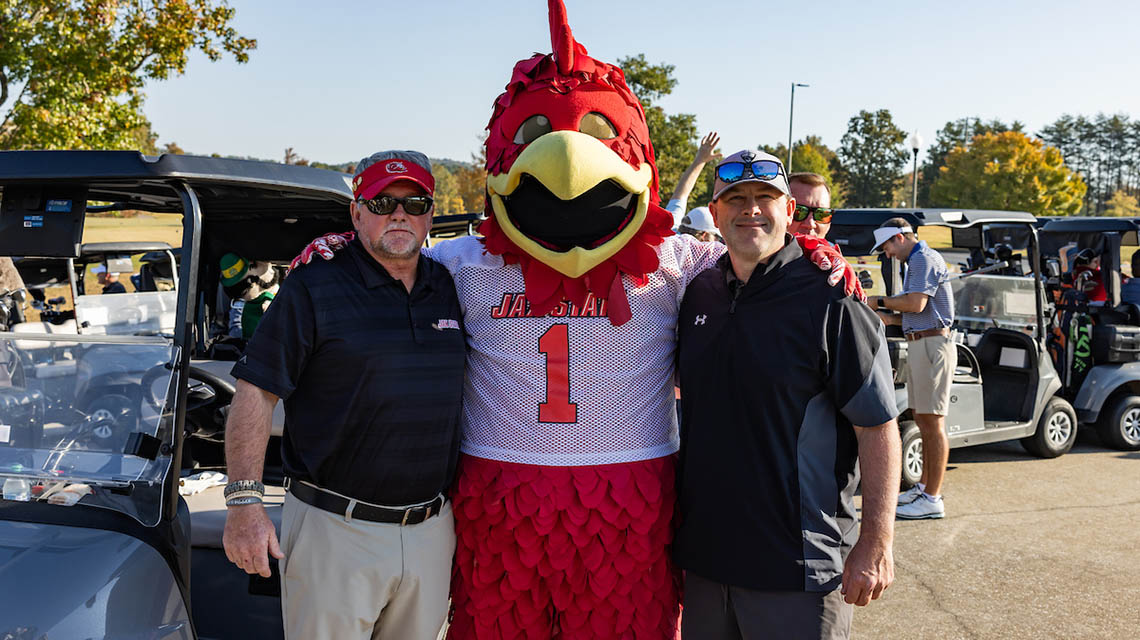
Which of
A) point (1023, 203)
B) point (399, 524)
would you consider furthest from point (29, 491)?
point (1023, 203)

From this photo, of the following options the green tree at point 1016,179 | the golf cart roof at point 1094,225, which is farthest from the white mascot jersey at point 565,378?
the green tree at point 1016,179

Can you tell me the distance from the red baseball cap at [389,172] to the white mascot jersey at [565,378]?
1.10 ft

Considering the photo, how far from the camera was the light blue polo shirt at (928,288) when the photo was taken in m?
5.49

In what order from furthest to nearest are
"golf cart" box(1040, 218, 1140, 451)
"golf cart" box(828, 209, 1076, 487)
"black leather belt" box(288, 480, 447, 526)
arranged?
1. "golf cart" box(1040, 218, 1140, 451)
2. "golf cart" box(828, 209, 1076, 487)
3. "black leather belt" box(288, 480, 447, 526)

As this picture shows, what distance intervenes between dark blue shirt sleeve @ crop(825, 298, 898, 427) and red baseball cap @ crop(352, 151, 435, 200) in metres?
Answer: 1.14

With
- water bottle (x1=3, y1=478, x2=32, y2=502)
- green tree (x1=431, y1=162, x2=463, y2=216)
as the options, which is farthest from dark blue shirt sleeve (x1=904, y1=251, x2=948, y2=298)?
green tree (x1=431, y1=162, x2=463, y2=216)

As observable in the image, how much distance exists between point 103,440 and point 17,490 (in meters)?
0.24

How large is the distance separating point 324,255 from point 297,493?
2.07ft

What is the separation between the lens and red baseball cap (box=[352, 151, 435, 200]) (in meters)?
2.32

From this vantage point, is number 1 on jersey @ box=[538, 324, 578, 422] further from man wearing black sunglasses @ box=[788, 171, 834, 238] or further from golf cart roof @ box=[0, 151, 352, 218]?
man wearing black sunglasses @ box=[788, 171, 834, 238]

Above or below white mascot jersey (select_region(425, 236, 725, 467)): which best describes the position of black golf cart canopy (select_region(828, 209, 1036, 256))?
above

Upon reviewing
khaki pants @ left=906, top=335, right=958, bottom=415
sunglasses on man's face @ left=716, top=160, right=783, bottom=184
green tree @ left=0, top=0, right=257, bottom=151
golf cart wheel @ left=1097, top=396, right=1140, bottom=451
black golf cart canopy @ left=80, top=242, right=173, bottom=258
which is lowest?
golf cart wheel @ left=1097, top=396, right=1140, bottom=451

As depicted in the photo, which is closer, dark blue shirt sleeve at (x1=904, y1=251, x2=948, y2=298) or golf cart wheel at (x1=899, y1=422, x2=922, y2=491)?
dark blue shirt sleeve at (x1=904, y1=251, x2=948, y2=298)

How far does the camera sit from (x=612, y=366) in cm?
234
